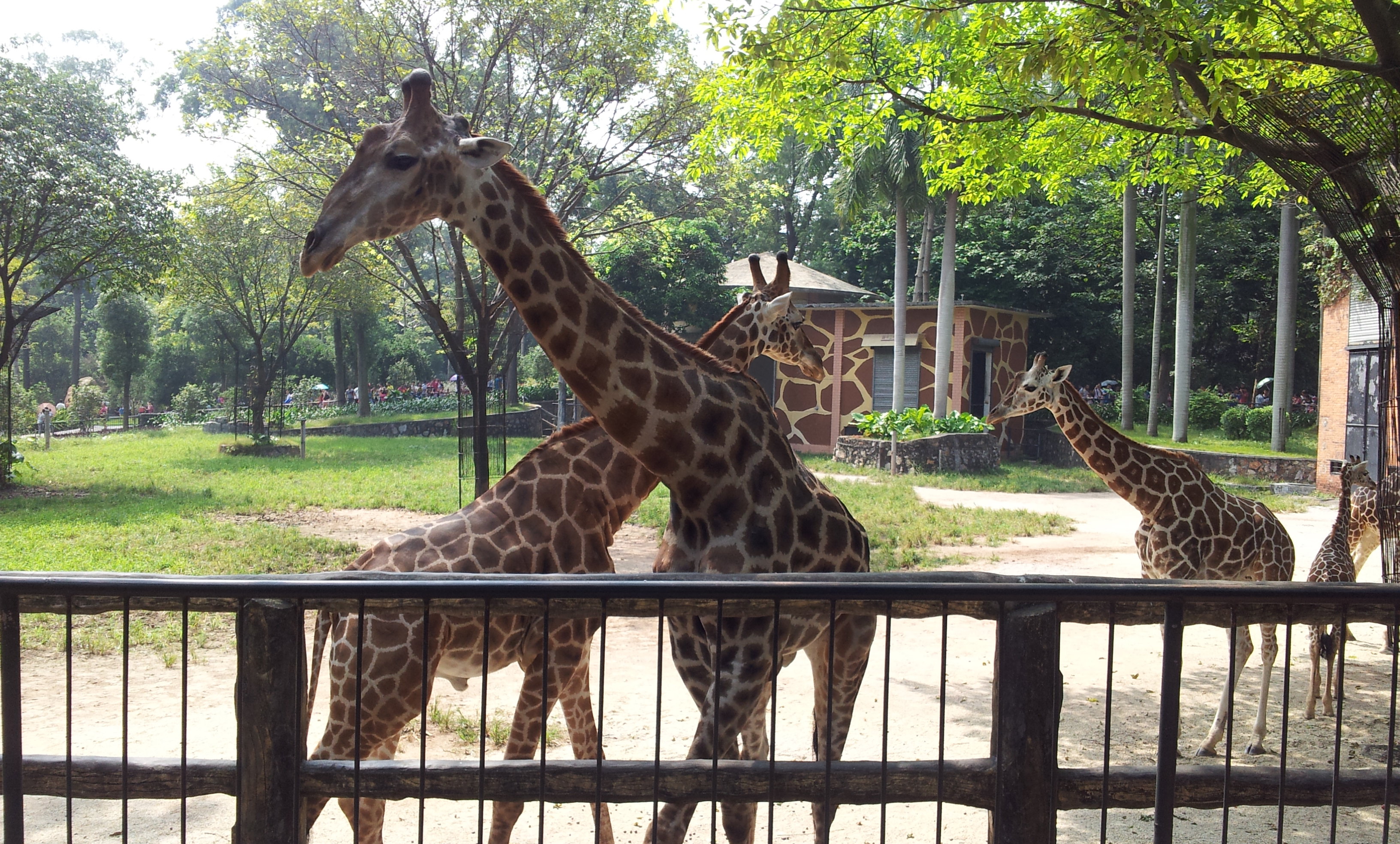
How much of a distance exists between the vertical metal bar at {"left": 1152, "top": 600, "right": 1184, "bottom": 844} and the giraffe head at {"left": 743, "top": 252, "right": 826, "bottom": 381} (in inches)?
132

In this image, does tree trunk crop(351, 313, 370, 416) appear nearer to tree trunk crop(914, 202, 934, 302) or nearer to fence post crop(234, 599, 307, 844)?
tree trunk crop(914, 202, 934, 302)

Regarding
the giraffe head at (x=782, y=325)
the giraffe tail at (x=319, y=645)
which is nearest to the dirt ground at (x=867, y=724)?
the giraffe tail at (x=319, y=645)

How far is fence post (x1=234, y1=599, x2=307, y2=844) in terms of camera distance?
2553 mm

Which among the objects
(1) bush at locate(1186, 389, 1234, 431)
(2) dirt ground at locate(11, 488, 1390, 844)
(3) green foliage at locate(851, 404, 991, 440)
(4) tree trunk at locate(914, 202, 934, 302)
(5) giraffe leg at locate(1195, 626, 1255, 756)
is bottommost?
(2) dirt ground at locate(11, 488, 1390, 844)

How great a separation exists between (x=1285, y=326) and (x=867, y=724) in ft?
66.8

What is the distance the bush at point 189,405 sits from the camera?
3531cm

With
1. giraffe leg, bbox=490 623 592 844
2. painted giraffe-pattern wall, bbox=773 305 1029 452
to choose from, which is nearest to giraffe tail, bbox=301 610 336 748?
giraffe leg, bbox=490 623 592 844

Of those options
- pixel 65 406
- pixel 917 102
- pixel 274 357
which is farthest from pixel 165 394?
pixel 917 102

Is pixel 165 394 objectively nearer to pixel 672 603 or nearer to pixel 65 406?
pixel 65 406

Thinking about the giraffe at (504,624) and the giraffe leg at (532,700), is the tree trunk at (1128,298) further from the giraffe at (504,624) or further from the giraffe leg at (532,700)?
the giraffe leg at (532,700)

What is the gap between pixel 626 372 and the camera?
342cm

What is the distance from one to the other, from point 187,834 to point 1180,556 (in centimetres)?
591

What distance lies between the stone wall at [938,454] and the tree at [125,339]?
2780 centimetres

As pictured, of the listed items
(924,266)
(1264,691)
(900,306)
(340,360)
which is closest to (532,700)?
(1264,691)
